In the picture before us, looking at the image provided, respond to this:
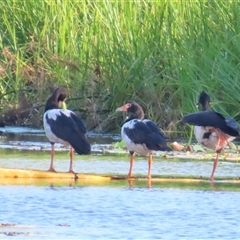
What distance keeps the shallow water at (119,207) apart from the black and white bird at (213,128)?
36cm

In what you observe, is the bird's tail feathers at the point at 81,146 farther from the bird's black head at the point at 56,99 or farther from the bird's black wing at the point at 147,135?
the bird's black head at the point at 56,99

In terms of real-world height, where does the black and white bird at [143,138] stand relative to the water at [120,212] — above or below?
above

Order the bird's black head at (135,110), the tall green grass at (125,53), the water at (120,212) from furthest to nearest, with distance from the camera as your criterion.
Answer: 1. the tall green grass at (125,53)
2. the bird's black head at (135,110)
3. the water at (120,212)

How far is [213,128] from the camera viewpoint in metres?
12.5

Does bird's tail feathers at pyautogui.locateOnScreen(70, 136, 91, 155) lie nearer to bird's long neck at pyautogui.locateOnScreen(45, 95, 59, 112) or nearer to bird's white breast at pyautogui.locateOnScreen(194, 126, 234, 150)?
bird's long neck at pyautogui.locateOnScreen(45, 95, 59, 112)

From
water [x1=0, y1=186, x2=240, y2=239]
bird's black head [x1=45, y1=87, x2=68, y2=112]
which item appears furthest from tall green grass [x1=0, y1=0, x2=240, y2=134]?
water [x1=0, y1=186, x2=240, y2=239]

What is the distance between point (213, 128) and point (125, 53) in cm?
460

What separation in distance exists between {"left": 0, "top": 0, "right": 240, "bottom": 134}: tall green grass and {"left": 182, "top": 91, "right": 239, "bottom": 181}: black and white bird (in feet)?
8.44

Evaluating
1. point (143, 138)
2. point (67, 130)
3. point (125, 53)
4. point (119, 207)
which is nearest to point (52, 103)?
point (67, 130)

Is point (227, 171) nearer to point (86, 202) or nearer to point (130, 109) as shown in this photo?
point (130, 109)

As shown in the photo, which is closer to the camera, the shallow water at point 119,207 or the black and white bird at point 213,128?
the shallow water at point 119,207

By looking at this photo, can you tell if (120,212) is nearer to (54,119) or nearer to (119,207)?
(119,207)

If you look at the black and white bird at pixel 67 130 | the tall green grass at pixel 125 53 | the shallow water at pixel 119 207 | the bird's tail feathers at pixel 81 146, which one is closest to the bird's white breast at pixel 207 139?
the shallow water at pixel 119 207

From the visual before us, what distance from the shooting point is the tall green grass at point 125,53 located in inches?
624
